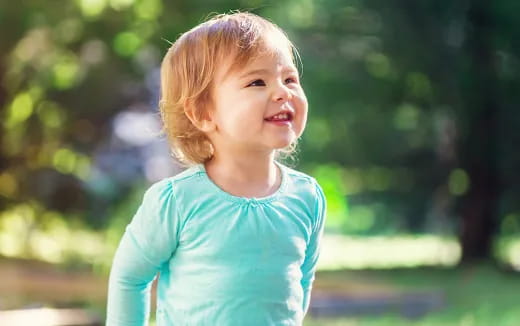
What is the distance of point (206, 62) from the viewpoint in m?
1.61

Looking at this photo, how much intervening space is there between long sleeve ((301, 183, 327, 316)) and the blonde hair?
211mm

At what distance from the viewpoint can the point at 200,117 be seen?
1.66 m

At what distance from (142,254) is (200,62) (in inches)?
13.3

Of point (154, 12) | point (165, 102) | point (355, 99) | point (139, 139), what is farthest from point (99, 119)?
point (165, 102)

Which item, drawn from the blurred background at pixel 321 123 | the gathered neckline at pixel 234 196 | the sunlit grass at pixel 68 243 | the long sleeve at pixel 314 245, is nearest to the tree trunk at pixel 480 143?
the blurred background at pixel 321 123

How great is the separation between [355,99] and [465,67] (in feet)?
2.89

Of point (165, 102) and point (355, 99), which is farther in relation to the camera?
point (355, 99)

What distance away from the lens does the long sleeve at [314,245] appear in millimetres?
1688

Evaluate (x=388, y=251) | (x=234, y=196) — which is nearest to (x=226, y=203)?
(x=234, y=196)

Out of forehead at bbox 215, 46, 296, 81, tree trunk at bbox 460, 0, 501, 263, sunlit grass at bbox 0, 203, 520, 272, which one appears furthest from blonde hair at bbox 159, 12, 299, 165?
sunlit grass at bbox 0, 203, 520, 272

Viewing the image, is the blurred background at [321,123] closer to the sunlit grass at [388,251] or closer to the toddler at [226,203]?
the sunlit grass at [388,251]

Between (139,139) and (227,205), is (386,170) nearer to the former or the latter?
(139,139)

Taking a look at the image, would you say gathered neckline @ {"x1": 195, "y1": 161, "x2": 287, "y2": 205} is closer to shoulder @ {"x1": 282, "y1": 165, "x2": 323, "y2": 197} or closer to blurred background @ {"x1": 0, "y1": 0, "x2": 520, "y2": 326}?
shoulder @ {"x1": 282, "y1": 165, "x2": 323, "y2": 197}

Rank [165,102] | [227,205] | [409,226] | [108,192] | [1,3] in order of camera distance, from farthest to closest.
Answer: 1. [409,226]
2. [108,192]
3. [1,3]
4. [165,102]
5. [227,205]
